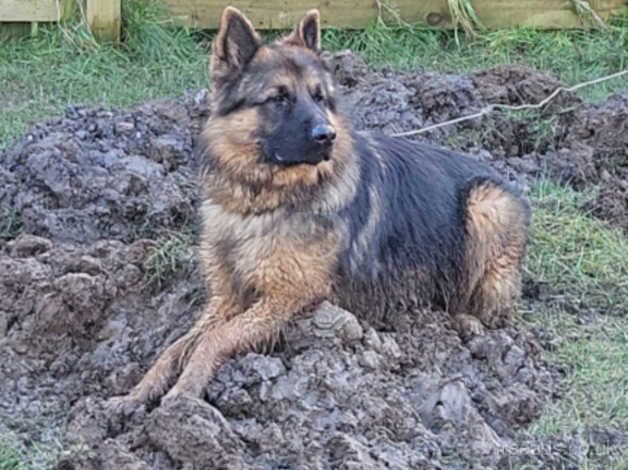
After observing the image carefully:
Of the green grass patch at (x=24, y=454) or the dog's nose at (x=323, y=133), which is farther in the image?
the dog's nose at (x=323, y=133)

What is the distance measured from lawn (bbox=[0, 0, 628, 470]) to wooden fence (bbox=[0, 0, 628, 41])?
0.10 metres

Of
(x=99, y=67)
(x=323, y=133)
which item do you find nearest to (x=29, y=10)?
(x=99, y=67)

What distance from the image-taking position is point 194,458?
4.70 m

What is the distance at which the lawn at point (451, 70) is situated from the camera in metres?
6.29

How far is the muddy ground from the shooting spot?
4.87 m

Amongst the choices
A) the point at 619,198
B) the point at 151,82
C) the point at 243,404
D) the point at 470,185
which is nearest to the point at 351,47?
the point at 151,82

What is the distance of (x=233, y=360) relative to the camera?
5285 mm

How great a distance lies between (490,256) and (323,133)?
1.26 metres

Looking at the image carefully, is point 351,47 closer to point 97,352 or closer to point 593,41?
point 593,41

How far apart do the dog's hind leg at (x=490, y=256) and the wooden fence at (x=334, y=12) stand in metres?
4.10

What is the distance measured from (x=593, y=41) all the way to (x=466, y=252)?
4473mm

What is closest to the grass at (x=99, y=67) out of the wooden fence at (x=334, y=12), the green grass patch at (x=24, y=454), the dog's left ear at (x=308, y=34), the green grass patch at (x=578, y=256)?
the wooden fence at (x=334, y=12)

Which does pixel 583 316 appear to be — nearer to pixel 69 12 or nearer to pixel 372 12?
pixel 372 12

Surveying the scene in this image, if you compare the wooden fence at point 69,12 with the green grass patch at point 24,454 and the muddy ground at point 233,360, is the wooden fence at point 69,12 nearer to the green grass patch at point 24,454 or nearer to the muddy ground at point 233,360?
the muddy ground at point 233,360
